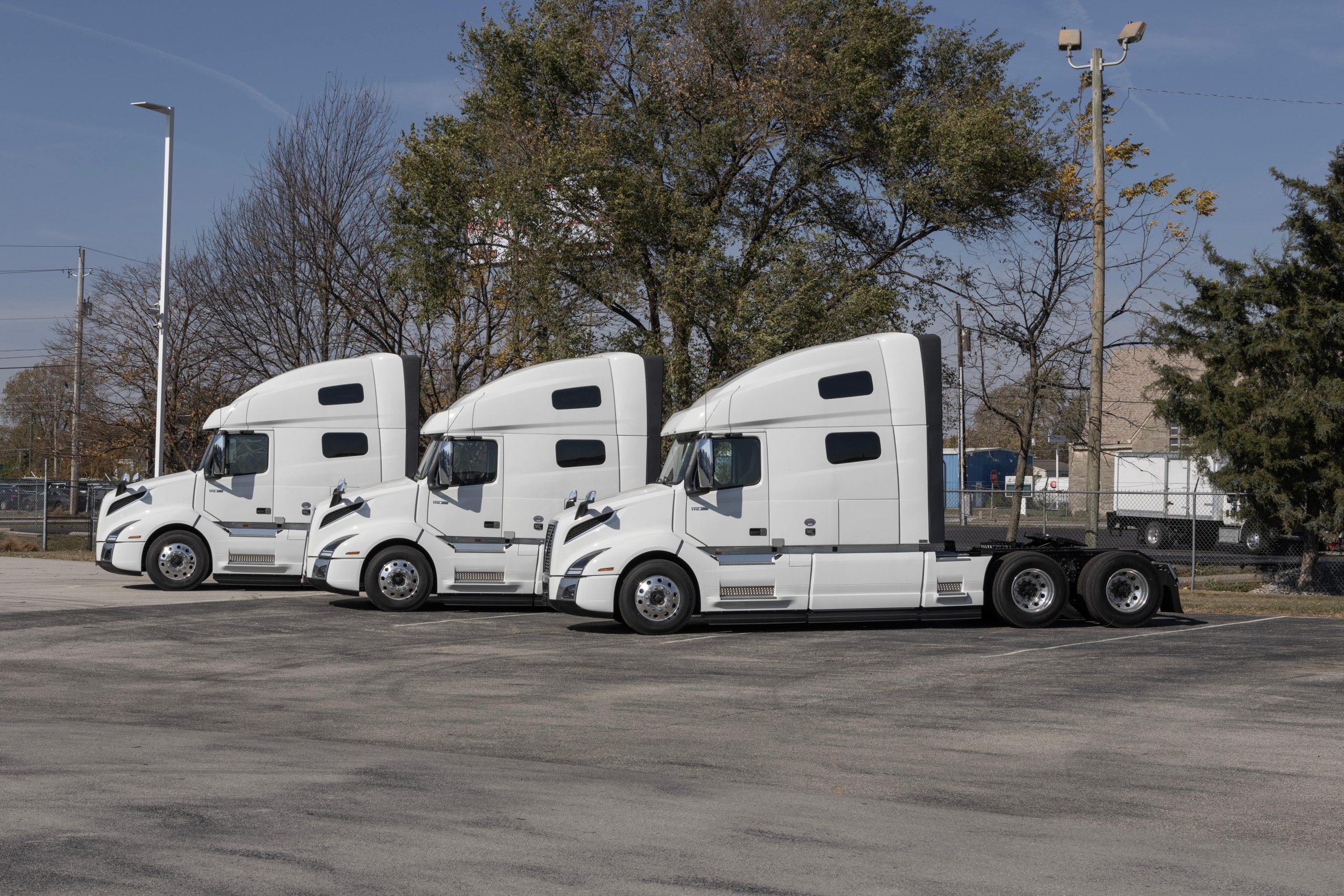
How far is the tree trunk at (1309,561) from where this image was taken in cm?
2356

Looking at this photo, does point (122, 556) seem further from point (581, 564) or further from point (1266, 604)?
point (1266, 604)

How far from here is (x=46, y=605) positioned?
1881cm

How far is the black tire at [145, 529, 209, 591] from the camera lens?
20938 millimetres

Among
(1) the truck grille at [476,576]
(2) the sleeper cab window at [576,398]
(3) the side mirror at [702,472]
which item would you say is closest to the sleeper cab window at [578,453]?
(2) the sleeper cab window at [576,398]

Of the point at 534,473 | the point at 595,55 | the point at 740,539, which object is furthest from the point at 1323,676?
the point at 595,55

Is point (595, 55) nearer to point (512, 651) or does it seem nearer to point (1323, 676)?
point (512, 651)

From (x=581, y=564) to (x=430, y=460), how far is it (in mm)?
3840

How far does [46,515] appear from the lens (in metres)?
32.1

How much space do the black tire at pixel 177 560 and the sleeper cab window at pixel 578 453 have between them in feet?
21.8

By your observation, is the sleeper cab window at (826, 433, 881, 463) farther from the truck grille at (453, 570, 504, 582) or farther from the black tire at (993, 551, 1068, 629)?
the truck grille at (453, 570, 504, 582)

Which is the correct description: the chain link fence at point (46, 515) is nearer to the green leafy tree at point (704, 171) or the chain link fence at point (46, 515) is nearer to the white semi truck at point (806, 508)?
the green leafy tree at point (704, 171)

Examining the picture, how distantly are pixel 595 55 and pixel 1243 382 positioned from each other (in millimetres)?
13798

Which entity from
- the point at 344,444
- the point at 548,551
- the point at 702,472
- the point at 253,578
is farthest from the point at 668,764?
the point at 253,578

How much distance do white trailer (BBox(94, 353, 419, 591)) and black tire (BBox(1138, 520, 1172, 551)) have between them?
26278mm
